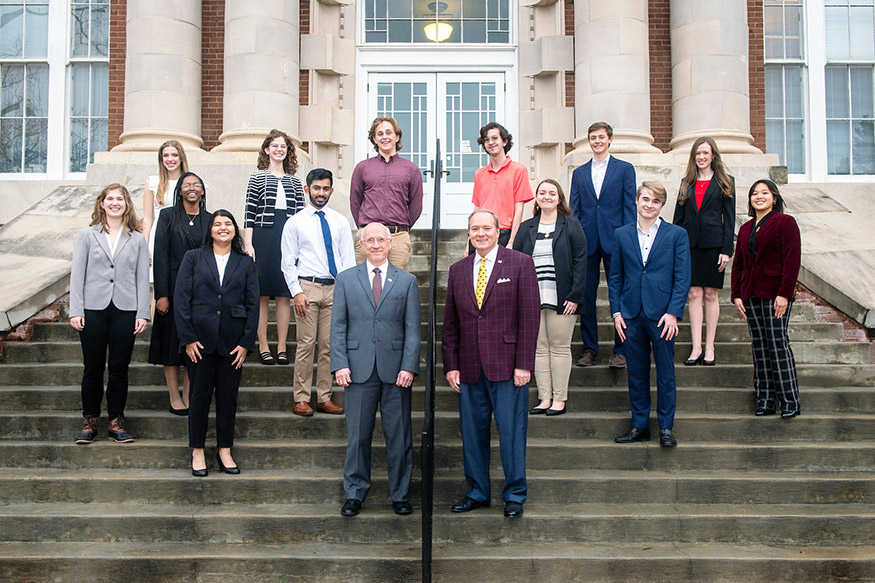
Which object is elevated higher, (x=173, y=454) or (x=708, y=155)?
(x=708, y=155)

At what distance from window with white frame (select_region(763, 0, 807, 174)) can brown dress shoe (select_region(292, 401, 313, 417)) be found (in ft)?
30.2

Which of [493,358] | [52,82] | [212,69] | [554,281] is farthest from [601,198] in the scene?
[52,82]

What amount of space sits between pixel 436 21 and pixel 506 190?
649 centimetres

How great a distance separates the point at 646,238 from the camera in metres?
5.92

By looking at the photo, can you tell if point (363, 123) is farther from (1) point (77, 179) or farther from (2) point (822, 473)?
(2) point (822, 473)

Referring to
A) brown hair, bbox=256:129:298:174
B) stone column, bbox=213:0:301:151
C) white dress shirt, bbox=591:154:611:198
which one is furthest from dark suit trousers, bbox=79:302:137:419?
stone column, bbox=213:0:301:151

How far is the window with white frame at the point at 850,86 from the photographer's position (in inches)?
482

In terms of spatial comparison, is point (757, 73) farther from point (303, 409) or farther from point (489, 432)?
point (303, 409)

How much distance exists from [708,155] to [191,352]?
14.4 feet

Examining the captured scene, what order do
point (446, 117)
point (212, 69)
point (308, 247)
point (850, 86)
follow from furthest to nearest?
point (850, 86) < point (446, 117) < point (212, 69) < point (308, 247)

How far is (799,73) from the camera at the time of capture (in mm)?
12398

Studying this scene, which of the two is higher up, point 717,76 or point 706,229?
point 717,76

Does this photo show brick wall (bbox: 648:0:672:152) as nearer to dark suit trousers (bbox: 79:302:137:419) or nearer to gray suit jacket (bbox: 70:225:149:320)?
gray suit jacket (bbox: 70:225:149:320)

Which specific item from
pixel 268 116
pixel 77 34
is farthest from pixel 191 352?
pixel 77 34
